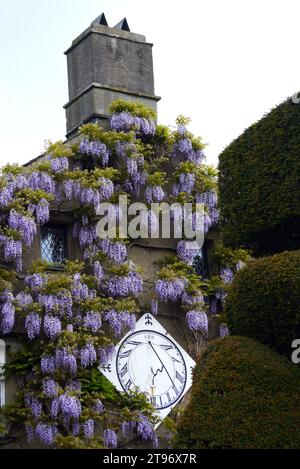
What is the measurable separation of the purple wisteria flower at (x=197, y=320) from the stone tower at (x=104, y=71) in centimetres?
414

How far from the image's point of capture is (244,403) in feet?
33.9

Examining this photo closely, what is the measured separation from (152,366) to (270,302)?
22.4ft

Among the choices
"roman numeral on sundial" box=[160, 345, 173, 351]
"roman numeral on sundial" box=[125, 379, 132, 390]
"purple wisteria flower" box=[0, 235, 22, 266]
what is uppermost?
"purple wisteria flower" box=[0, 235, 22, 266]

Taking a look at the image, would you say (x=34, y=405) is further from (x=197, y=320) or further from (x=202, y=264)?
(x=202, y=264)

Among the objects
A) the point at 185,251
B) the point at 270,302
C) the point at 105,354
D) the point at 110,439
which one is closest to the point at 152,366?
the point at 105,354

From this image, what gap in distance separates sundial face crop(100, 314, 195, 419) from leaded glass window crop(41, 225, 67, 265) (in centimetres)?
182

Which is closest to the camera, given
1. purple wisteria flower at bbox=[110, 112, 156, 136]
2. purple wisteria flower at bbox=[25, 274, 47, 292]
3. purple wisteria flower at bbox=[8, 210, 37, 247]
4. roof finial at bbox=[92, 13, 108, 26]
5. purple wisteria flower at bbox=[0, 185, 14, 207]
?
purple wisteria flower at bbox=[25, 274, 47, 292]

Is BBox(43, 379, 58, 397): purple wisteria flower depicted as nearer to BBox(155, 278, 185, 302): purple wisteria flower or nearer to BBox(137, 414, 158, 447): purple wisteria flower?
BBox(137, 414, 158, 447): purple wisteria flower

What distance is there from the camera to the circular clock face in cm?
1720

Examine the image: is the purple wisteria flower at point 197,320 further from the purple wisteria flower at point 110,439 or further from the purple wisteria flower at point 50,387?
the purple wisteria flower at point 50,387

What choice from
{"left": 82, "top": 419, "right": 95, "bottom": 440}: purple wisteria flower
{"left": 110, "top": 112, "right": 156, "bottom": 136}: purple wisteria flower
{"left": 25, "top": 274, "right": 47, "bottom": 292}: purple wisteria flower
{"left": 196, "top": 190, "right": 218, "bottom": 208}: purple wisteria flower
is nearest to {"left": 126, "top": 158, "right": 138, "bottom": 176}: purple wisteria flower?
{"left": 110, "top": 112, "right": 156, "bottom": 136}: purple wisteria flower
